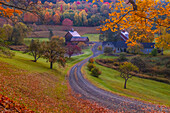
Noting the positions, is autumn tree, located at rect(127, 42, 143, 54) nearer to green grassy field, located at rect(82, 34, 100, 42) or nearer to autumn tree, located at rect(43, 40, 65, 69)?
autumn tree, located at rect(43, 40, 65, 69)

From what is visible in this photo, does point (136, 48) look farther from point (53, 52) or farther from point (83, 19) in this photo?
point (83, 19)

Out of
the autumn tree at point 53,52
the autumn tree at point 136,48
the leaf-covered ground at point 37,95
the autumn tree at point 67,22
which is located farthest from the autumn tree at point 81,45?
the leaf-covered ground at point 37,95

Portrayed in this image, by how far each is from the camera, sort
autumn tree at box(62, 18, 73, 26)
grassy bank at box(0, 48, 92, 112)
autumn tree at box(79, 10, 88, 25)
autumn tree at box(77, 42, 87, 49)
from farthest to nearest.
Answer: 1. autumn tree at box(79, 10, 88, 25)
2. autumn tree at box(62, 18, 73, 26)
3. autumn tree at box(77, 42, 87, 49)
4. grassy bank at box(0, 48, 92, 112)

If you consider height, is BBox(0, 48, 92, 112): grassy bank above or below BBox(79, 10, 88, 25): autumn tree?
below

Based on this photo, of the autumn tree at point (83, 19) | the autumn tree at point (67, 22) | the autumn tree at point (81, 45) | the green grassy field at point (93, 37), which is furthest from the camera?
the autumn tree at point (83, 19)

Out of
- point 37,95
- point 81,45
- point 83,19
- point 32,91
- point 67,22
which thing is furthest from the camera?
point 83,19

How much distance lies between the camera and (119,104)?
17828mm

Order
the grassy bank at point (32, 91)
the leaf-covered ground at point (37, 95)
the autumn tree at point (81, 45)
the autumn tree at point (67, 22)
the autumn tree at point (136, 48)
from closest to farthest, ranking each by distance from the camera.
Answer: the leaf-covered ground at point (37, 95) < the grassy bank at point (32, 91) < the autumn tree at point (136, 48) < the autumn tree at point (81, 45) < the autumn tree at point (67, 22)

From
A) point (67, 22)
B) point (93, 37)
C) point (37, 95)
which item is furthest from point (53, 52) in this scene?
point (93, 37)

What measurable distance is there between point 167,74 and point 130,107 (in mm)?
32444

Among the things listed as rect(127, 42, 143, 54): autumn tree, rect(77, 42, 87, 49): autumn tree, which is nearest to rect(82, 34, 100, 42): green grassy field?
rect(77, 42, 87, 49): autumn tree

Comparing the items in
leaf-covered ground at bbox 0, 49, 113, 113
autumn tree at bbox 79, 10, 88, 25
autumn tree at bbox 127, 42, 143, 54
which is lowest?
leaf-covered ground at bbox 0, 49, 113, 113

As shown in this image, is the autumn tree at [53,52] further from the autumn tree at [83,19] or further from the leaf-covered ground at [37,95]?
the autumn tree at [83,19]

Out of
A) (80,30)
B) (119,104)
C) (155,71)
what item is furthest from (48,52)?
(80,30)
